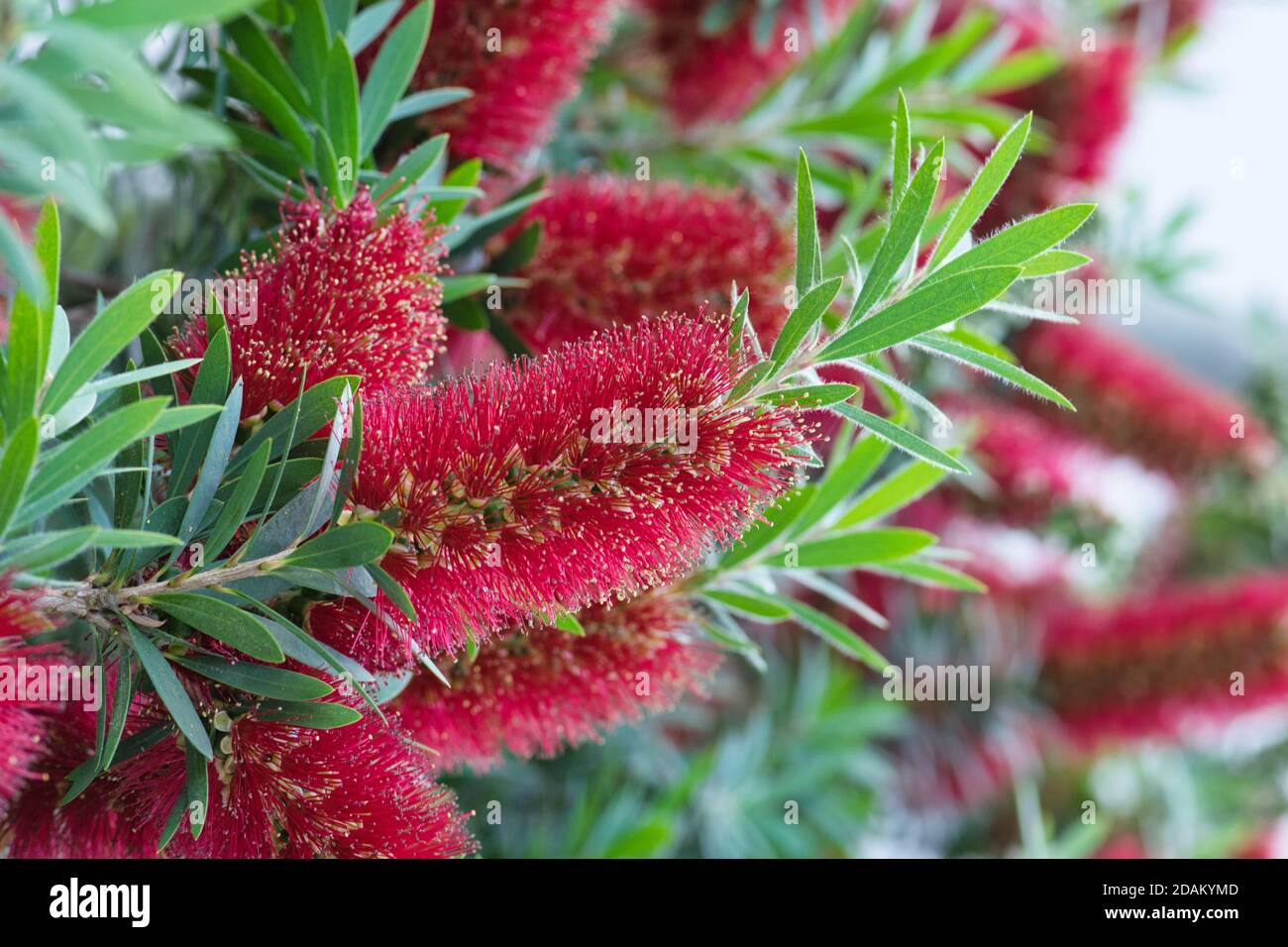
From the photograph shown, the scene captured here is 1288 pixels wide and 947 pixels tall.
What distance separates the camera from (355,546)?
1.22 feet

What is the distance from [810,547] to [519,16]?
0.29 metres

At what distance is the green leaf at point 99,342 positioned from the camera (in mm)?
356

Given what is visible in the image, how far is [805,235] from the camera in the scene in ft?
1.38

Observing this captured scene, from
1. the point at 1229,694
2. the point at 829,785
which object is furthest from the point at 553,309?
the point at 1229,694

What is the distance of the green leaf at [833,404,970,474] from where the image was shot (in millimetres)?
398

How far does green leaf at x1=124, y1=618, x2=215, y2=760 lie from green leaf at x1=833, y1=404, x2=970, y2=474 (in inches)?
9.5

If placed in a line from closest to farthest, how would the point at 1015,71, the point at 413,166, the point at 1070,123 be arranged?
the point at 413,166 → the point at 1015,71 → the point at 1070,123

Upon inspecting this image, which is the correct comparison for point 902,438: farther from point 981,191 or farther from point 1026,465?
point 1026,465

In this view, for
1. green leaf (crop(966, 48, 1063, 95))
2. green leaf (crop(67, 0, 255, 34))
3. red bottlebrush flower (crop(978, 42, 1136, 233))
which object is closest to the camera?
green leaf (crop(67, 0, 255, 34))

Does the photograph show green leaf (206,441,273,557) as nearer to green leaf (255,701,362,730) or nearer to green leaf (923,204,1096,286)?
green leaf (255,701,362,730)

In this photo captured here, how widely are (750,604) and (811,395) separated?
0.16m

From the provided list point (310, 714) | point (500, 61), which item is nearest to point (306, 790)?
point (310, 714)

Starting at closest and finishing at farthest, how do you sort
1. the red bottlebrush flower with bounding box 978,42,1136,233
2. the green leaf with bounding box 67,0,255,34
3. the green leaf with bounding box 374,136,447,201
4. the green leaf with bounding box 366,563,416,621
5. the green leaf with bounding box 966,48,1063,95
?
the green leaf with bounding box 67,0,255,34, the green leaf with bounding box 366,563,416,621, the green leaf with bounding box 374,136,447,201, the green leaf with bounding box 966,48,1063,95, the red bottlebrush flower with bounding box 978,42,1136,233

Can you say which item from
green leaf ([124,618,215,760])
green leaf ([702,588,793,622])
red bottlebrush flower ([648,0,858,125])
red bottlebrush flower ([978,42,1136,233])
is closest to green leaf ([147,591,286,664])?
green leaf ([124,618,215,760])
